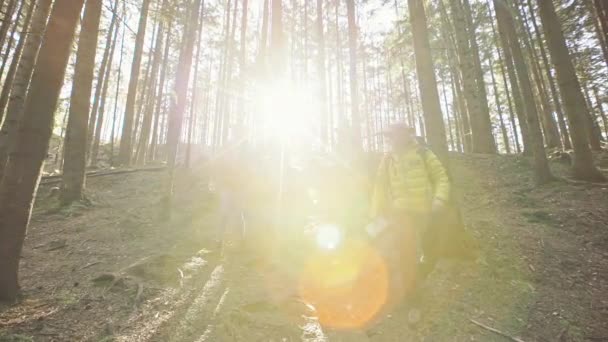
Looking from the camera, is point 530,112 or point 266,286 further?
point 530,112

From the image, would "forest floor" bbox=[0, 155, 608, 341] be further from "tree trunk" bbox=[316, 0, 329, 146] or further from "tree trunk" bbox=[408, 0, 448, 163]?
"tree trunk" bbox=[316, 0, 329, 146]

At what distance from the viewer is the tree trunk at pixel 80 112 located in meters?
8.98

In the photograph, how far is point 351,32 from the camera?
13188 mm

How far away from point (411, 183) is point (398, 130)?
0.73 meters

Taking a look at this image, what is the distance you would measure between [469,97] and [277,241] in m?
10.6

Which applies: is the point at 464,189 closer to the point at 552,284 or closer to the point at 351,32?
the point at 552,284

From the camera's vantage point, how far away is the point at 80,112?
9125mm

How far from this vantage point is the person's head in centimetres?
399

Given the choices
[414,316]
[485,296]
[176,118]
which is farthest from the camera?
[176,118]

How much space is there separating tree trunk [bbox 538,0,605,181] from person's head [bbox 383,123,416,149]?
23.2 feet

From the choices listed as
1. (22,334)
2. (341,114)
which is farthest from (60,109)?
(22,334)

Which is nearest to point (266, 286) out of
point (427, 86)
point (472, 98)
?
point (427, 86)

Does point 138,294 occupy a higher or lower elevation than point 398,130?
lower

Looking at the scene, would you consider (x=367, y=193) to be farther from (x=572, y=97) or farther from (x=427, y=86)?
(x=572, y=97)
